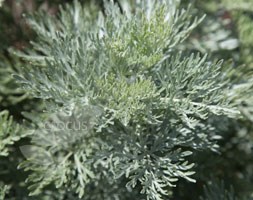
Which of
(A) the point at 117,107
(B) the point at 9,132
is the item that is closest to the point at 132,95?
(A) the point at 117,107

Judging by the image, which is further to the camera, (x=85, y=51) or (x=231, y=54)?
(x=231, y=54)

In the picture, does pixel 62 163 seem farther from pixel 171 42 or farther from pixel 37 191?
pixel 171 42

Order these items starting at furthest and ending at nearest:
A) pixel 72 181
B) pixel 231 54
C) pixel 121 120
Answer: pixel 231 54
pixel 72 181
pixel 121 120

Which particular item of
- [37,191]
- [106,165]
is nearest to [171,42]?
[106,165]

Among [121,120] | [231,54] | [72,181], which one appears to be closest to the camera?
[121,120]

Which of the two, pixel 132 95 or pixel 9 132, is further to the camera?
pixel 9 132

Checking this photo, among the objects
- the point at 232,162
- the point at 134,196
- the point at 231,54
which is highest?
the point at 231,54

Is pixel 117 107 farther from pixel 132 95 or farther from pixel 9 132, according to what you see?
pixel 9 132

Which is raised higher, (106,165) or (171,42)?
(171,42)
